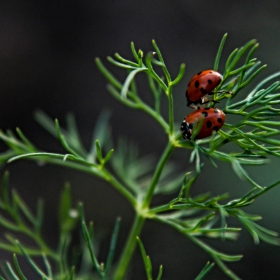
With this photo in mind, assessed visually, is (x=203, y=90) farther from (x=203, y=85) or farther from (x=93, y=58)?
(x=93, y=58)

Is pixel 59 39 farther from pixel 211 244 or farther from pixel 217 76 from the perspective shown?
pixel 217 76

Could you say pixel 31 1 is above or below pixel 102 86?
above

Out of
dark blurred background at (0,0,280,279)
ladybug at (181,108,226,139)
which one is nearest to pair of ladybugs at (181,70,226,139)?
ladybug at (181,108,226,139)

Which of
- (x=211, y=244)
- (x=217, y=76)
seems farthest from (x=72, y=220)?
(x=211, y=244)

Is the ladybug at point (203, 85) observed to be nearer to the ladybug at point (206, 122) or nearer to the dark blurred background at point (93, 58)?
the ladybug at point (206, 122)


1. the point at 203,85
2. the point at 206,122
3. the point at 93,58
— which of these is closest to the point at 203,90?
the point at 203,85

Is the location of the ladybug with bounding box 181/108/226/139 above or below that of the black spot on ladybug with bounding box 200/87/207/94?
below

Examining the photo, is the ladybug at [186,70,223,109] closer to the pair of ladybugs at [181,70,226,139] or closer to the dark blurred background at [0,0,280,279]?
the pair of ladybugs at [181,70,226,139]
